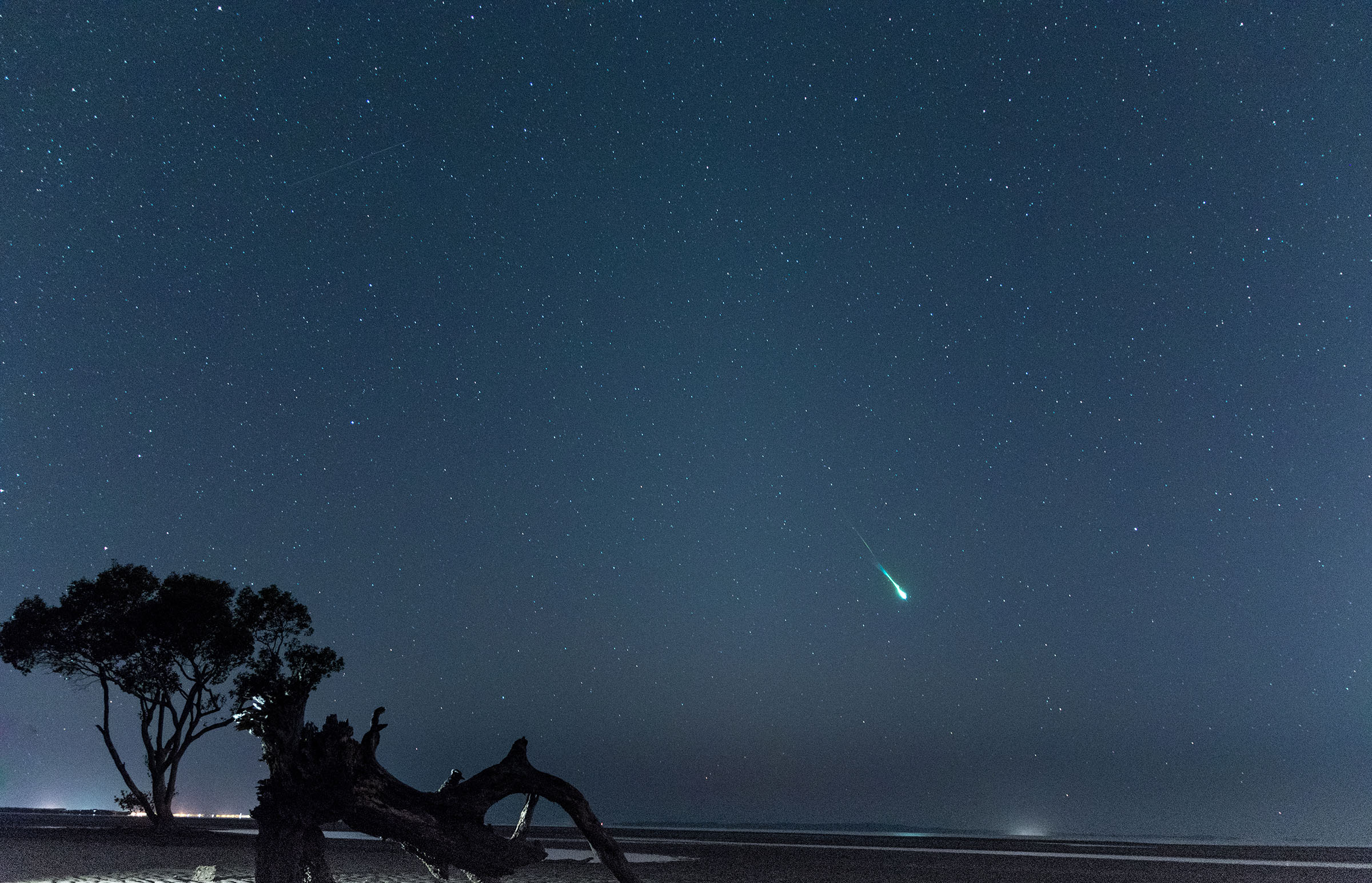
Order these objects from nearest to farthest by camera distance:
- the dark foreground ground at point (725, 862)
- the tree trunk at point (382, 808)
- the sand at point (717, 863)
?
the tree trunk at point (382, 808)
the sand at point (717, 863)
the dark foreground ground at point (725, 862)

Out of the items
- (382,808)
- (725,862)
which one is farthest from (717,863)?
(382,808)

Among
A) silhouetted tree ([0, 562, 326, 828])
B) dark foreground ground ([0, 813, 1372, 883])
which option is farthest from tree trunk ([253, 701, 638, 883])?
silhouetted tree ([0, 562, 326, 828])

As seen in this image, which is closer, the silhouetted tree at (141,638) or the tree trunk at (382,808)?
the tree trunk at (382,808)

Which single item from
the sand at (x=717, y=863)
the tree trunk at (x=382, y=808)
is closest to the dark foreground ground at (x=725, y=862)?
the sand at (x=717, y=863)

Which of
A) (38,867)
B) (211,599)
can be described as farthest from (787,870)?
(211,599)

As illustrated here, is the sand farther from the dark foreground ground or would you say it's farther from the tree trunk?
the tree trunk

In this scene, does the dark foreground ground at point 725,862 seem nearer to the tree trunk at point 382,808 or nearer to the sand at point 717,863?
the sand at point 717,863
